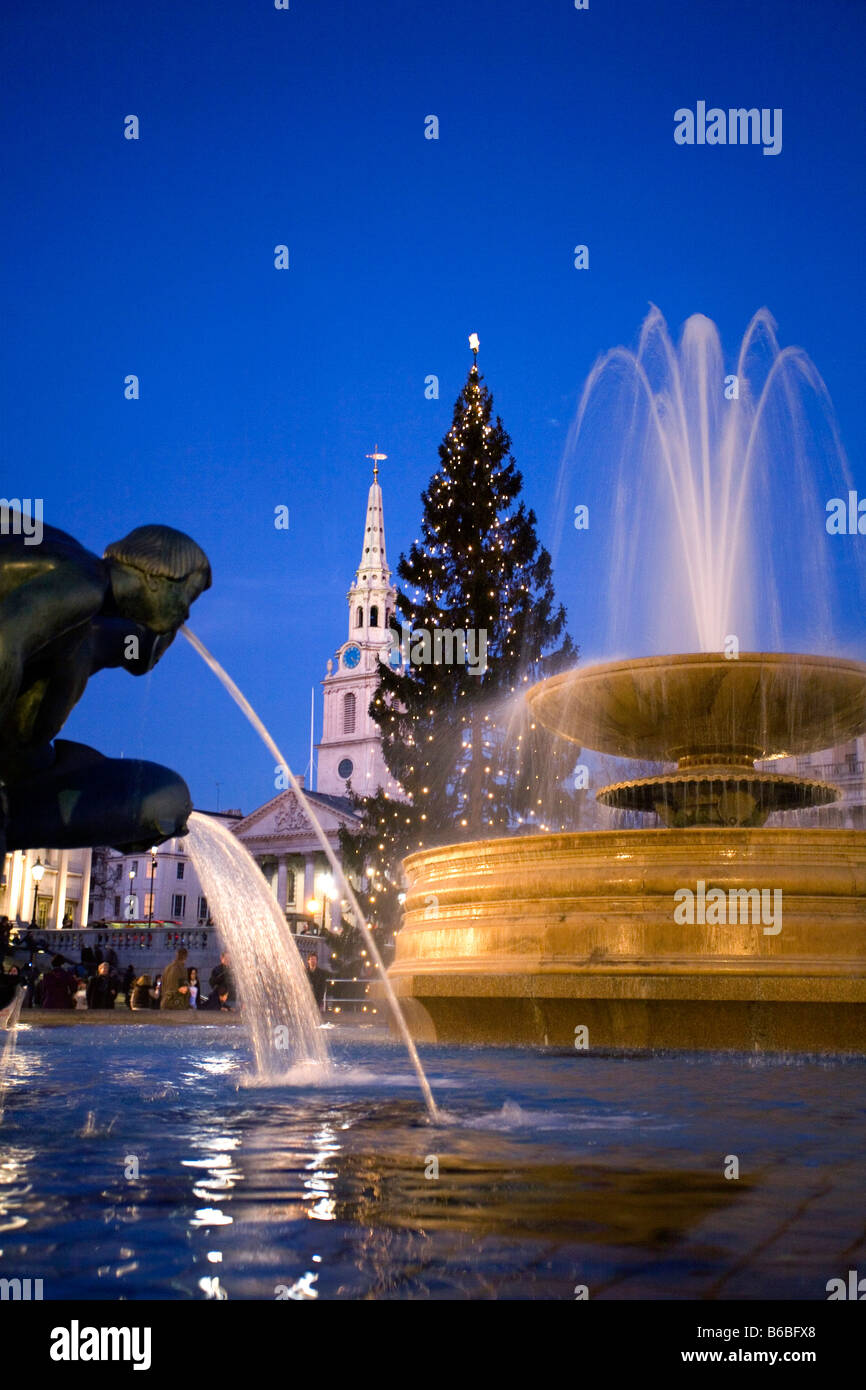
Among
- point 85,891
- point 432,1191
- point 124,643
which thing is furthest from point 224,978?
point 85,891

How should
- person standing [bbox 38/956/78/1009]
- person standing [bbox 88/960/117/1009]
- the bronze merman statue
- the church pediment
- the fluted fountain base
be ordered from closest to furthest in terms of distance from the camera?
the bronze merman statue < the fluted fountain base < person standing [bbox 38/956/78/1009] < person standing [bbox 88/960/117/1009] < the church pediment

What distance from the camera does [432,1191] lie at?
3.07 metres

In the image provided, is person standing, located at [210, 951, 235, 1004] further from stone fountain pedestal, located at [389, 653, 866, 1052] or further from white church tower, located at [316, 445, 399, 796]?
white church tower, located at [316, 445, 399, 796]

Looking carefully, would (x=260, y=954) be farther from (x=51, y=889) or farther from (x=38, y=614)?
(x=51, y=889)

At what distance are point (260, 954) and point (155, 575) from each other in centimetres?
400

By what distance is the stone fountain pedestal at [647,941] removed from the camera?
816cm

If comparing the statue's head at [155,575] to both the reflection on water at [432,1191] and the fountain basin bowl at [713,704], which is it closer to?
the reflection on water at [432,1191]

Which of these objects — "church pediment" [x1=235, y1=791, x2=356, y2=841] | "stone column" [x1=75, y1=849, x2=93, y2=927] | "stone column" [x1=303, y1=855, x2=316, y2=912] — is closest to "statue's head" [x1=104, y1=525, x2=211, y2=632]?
"stone column" [x1=75, y1=849, x2=93, y2=927]

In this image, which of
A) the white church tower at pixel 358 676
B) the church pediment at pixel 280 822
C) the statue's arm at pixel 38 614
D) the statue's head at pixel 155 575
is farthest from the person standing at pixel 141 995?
the white church tower at pixel 358 676

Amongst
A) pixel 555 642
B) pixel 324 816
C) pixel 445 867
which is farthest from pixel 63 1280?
pixel 324 816

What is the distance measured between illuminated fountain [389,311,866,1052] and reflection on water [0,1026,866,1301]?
2305mm

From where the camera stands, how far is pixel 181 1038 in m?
11.8

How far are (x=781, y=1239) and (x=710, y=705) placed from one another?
929cm

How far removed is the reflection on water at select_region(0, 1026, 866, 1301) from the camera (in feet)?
7.46
